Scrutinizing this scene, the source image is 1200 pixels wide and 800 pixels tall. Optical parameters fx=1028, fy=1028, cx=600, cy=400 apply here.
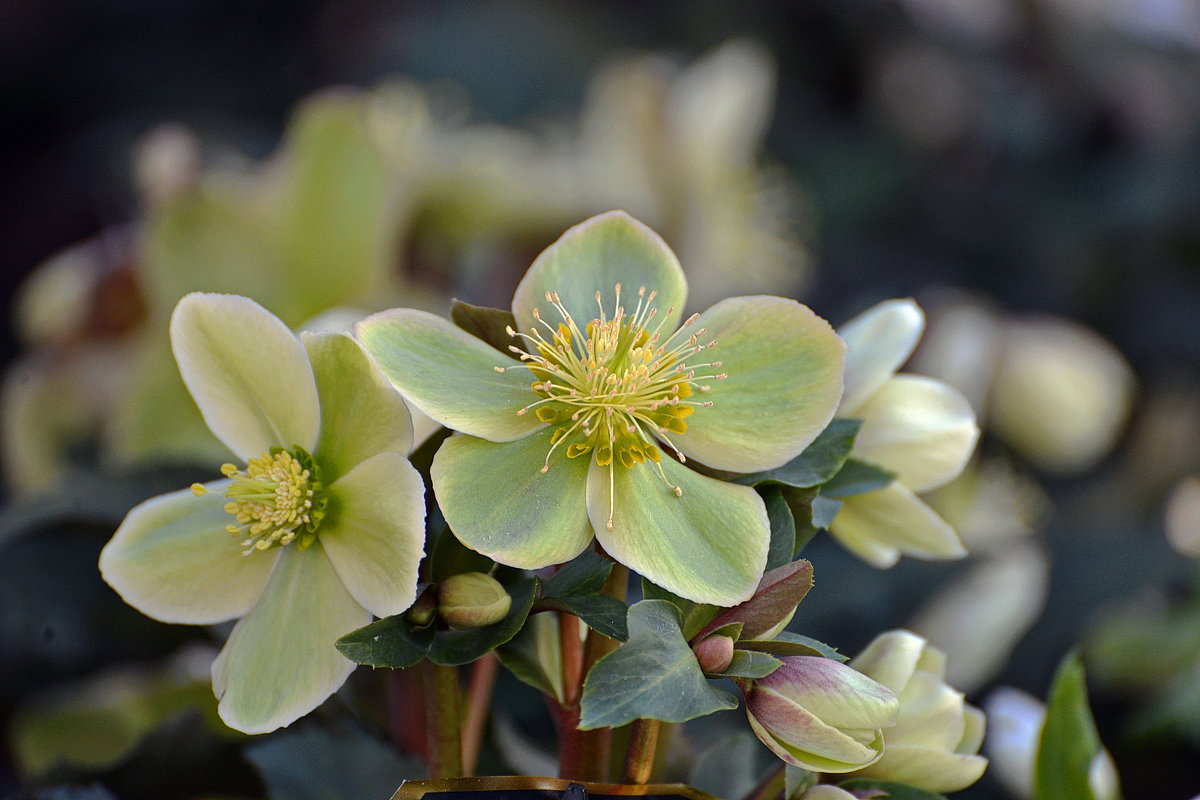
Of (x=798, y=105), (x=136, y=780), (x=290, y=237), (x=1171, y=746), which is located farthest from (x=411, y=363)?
(x=798, y=105)

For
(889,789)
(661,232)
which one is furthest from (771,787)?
(661,232)

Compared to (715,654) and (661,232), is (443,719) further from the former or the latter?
(661,232)

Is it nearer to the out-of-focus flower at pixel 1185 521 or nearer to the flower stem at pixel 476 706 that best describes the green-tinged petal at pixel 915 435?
the flower stem at pixel 476 706

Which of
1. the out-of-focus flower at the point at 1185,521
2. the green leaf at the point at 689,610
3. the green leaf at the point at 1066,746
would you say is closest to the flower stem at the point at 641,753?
the green leaf at the point at 689,610

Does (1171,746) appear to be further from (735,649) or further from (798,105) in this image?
(798,105)

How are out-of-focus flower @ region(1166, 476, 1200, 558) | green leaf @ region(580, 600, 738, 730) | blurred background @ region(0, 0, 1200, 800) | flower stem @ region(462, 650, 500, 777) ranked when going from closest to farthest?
green leaf @ region(580, 600, 738, 730) → flower stem @ region(462, 650, 500, 777) → blurred background @ region(0, 0, 1200, 800) → out-of-focus flower @ region(1166, 476, 1200, 558)

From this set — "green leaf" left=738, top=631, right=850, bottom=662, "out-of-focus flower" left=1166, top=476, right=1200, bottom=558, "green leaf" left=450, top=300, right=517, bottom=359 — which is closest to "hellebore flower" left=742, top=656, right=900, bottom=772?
"green leaf" left=738, top=631, right=850, bottom=662

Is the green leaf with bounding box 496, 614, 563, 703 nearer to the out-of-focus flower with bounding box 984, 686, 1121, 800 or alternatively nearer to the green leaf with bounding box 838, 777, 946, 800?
the green leaf with bounding box 838, 777, 946, 800
